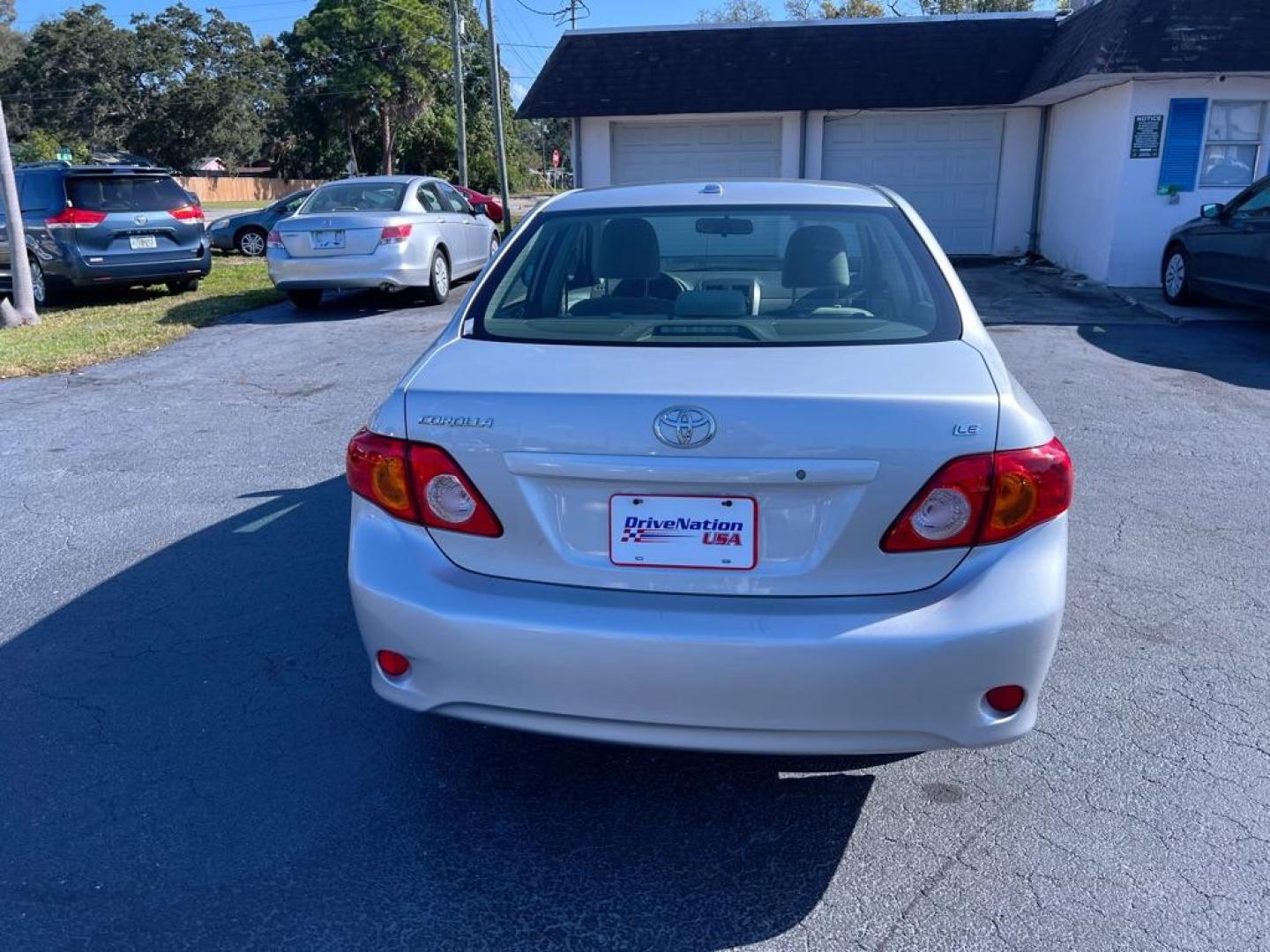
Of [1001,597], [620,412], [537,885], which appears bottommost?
[537,885]

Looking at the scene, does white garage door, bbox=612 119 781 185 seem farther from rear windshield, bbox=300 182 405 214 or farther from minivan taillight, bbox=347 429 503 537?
minivan taillight, bbox=347 429 503 537

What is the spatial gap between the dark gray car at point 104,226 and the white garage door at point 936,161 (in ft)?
34.0

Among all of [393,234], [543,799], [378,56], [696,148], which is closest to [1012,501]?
[543,799]

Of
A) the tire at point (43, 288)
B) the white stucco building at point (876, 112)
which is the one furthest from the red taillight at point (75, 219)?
the white stucco building at point (876, 112)

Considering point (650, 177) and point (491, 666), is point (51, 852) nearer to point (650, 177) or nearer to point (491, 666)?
point (491, 666)

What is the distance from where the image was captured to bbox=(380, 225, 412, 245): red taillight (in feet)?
37.4

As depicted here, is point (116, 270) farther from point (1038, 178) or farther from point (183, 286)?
point (1038, 178)

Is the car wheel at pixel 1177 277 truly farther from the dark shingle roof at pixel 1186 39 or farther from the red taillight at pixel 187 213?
the red taillight at pixel 187 213

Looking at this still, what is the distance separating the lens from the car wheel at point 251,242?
20.4m

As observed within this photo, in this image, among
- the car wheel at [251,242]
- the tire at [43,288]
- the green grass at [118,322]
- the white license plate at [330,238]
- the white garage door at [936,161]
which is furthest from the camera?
the car wheel at [251,242]

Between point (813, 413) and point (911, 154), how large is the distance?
1640 centimetres

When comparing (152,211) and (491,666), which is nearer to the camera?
(491,666)

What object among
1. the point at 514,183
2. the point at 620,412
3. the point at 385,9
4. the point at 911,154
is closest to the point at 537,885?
the point at 620,412

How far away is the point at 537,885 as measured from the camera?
257cm
